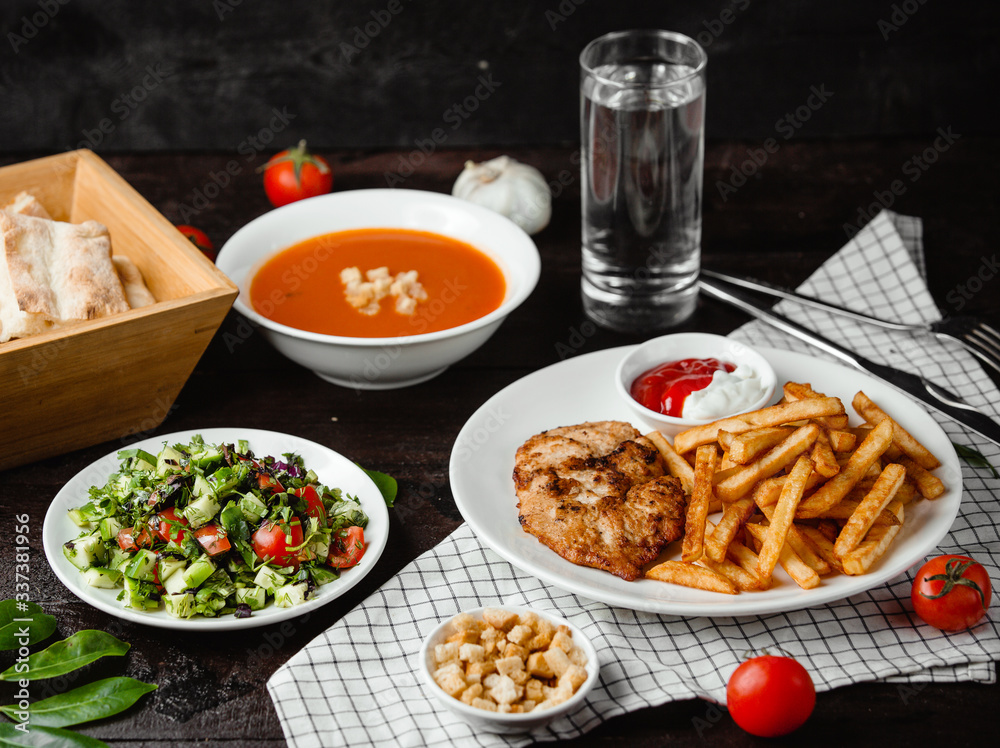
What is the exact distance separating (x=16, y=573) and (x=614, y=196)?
220 centimetres

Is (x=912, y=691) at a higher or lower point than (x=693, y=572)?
lower

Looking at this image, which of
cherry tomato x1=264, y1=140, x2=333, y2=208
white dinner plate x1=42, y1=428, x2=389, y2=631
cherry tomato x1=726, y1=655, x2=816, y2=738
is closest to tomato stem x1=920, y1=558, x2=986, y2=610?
cherry tomato x1=726, y1=655, x2=816, y2=738

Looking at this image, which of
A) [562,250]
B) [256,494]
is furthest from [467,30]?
[256,494]

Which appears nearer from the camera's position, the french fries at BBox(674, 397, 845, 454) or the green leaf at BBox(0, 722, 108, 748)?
the green leaf at BBox(0, 722, 108, 748)

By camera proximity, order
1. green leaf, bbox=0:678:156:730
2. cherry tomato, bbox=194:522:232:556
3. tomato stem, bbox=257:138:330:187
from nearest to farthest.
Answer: green leaf, bbox=0:678:156:730 → cherry tomato, bbox=194:522:232:556 → tomato stem, bbox=257:138:330:187

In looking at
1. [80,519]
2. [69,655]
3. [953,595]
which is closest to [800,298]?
[953,595]

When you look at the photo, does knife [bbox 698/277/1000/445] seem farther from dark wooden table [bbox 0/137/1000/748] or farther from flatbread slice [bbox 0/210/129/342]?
flatbread slice [bbox 0/210/129/342]

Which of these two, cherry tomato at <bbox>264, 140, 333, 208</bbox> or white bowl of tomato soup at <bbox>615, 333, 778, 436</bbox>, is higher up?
white bowl of tomato soup at <bbox>615, 333, 778, 436</bbox>

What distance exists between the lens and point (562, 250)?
4199mm

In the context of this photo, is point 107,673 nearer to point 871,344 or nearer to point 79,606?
point 79,606

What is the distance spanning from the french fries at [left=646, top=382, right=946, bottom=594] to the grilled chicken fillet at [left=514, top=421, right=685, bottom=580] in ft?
0.22

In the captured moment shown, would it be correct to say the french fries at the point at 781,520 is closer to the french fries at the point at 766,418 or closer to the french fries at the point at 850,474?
the french fries at the point at 850,474

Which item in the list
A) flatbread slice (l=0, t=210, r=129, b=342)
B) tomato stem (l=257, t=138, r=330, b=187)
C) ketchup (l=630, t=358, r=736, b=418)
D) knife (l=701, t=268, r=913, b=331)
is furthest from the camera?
tomato stem (l=257, t=138, r=330, b=187)

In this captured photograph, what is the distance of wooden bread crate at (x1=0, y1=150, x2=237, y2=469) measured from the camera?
269 cm
